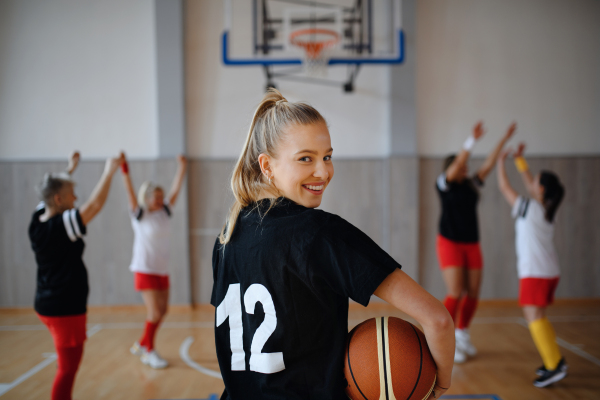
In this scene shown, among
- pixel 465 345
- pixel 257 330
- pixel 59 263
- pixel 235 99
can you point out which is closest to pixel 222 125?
pixel 235 99

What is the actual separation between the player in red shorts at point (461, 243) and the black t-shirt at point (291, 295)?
2.91 m

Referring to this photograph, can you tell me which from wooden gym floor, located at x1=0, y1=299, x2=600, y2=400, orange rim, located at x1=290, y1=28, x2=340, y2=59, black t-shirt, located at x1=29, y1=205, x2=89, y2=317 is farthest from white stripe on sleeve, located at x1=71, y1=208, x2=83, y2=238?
orange rim, located at x1=290, y1=28, x2=340, y2=59

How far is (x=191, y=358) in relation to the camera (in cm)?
384

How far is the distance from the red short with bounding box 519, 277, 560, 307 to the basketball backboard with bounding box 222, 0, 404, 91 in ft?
8.64

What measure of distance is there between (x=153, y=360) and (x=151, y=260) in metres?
0.89

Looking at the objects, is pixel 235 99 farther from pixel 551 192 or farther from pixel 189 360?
pixel 551 192

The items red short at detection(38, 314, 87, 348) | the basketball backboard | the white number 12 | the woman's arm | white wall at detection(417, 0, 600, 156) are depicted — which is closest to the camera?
the woman's arm

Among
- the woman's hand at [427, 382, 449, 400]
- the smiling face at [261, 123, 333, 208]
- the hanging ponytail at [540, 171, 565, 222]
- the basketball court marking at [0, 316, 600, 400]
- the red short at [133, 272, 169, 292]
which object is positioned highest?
the smiling face at [261, 123, 333, 208]

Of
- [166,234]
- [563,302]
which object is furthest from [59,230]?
[563,302]

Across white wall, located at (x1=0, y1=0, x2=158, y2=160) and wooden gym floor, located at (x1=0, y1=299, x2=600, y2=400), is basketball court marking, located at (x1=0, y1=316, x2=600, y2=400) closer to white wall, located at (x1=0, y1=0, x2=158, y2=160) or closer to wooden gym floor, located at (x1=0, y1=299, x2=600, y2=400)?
wooden gym floor, located at (x1=0, y1=299, x2=600, y2=400)

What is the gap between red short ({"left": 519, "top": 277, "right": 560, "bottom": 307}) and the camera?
125 inches

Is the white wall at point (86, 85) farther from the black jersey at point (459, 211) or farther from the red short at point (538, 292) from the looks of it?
the red short at point (538, 292)

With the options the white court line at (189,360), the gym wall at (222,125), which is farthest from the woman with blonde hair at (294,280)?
the gym wall at (222,125)

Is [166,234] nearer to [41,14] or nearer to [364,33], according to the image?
[364,33]
